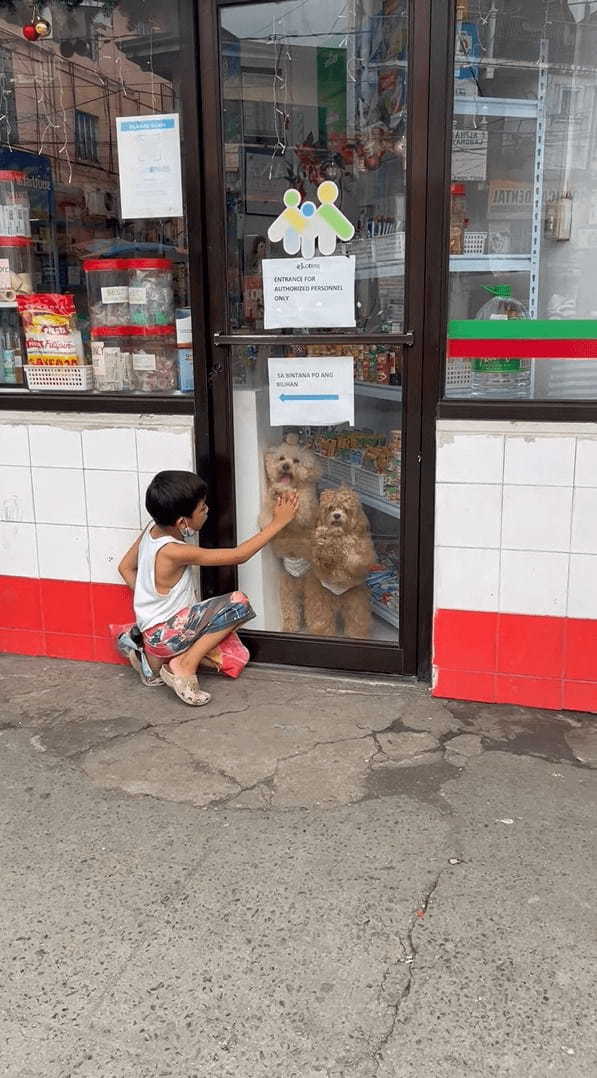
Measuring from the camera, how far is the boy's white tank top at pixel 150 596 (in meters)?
4.14

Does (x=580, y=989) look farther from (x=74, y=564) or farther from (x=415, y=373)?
(x=74, y=564)

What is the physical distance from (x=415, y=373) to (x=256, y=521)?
1.06 metres

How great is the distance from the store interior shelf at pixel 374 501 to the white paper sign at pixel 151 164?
1363 millimetres

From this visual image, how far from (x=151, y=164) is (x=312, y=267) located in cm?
87

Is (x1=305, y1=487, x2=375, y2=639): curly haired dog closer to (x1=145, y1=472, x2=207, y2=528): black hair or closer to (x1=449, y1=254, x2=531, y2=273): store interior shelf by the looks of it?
(x1=145, y1=472, x2=207, y2=528): black hair

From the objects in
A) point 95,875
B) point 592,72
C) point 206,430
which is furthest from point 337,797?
point 592,72

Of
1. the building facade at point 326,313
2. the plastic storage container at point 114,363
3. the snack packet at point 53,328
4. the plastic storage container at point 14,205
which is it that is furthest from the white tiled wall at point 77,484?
the plastic storage container at point 14,205

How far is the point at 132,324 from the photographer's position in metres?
4.35

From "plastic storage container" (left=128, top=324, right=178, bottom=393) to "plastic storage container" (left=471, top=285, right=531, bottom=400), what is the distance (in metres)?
1.42

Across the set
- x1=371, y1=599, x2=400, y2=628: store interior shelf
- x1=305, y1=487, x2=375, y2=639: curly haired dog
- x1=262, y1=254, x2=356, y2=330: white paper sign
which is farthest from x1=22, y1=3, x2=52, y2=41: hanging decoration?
x1=371, y1=599, x2=400, y2=628: store interior shelf

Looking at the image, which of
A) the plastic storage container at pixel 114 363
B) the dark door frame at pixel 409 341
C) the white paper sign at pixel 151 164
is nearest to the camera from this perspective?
the dark door frame at pixel 409 341

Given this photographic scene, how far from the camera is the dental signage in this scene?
3916 mm

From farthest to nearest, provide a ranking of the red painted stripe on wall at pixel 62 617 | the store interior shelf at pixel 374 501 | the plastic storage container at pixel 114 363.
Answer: the red painted stripe on wall at pixel 62 617, the plastic storage container at pixel 114 363, the store interior shelf at pixel 374 501

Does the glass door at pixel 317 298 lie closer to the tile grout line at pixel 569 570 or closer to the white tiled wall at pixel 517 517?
the white tiled wall at pixel 517 517
